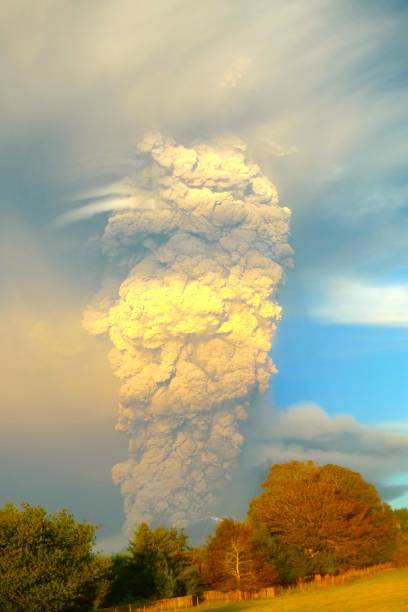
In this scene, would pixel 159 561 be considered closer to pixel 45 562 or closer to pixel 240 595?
pixel 240 595

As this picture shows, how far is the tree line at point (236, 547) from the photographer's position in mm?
47438

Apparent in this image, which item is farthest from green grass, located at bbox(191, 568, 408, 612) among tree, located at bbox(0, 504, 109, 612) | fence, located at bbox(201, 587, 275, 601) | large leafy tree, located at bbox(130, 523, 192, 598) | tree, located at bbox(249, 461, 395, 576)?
tree, located at bbox(0, 504, 109, 612)

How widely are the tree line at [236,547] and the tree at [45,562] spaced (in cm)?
8

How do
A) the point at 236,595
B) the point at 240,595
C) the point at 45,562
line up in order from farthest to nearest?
the point at 236,595 < the point at 240,595 < the point at 45,562

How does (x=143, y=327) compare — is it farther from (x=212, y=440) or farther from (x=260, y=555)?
(x=260, y=555)

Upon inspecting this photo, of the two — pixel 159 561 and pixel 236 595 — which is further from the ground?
pixel 159 561

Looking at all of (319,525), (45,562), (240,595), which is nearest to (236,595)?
(240,595)

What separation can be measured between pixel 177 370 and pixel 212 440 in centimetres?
1219

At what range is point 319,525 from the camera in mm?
68125

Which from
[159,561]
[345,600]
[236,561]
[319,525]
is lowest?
[345,600]

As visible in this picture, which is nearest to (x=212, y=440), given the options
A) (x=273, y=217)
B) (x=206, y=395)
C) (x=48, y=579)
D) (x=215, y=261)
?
(x=206, y=395)

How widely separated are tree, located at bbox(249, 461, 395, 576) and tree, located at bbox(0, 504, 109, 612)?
22919 mm

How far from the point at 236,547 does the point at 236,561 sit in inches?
43.6

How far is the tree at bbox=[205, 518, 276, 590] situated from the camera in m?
61.7
